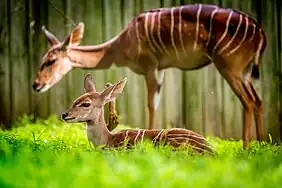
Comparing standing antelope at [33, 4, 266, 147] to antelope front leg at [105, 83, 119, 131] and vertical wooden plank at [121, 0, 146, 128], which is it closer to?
vertical wooden plank at [121, 0, 146, 128]

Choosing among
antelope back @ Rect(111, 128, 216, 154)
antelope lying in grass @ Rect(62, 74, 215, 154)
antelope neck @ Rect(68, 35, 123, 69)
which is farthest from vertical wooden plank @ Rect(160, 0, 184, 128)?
antelope back @ Rect(111, 128, 216, 154)

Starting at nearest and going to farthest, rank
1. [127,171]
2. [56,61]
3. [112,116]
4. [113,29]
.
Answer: [127,171] → [112,116] → [56,61] → [113,29]

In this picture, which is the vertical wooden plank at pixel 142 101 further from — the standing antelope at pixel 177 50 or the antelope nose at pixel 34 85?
the antelope nose at pixel 34 85

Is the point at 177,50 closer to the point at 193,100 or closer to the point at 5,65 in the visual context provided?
the point at 193,100

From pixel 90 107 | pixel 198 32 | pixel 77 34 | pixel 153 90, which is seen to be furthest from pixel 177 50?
pixel 90 107

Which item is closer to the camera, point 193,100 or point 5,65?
point 193,100

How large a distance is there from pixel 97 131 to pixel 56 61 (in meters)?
1.27

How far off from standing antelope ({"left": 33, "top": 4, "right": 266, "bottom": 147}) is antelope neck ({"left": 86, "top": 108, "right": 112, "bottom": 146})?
104cm

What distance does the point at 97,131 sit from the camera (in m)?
3.33

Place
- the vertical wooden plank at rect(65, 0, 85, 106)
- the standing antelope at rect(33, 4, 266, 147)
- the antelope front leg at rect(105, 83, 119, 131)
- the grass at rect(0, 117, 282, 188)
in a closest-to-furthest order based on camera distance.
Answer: the grass at rect(0, 117, 282, 188) → the antelope front leg at rect(105, 83, 119, 131) → the standing antelope at rect(33, 4, 266, 147) → the vertical wooden plank at rect(65, 0, 85, 106)

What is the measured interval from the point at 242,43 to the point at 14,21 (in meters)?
1.69

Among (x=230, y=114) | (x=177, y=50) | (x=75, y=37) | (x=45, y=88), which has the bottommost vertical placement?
(x=230, y=114)

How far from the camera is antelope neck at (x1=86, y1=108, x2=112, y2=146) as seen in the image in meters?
3.31

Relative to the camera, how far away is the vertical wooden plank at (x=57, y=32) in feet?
15.0
